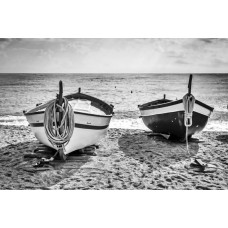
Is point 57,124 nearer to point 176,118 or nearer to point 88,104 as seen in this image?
point 88,104

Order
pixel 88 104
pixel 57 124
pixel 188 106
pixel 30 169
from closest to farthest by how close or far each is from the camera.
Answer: pixel 57 124, pixel 30 169, pixel 188 106, pixel 88 104

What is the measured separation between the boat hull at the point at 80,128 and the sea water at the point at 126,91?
29.0 inches

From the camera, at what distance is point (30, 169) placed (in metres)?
3.49

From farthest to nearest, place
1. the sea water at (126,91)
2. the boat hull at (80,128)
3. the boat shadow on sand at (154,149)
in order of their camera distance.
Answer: the sea water at (126,91)
the boat shadow on sand at (154,149)
the boat hull at (80,128)

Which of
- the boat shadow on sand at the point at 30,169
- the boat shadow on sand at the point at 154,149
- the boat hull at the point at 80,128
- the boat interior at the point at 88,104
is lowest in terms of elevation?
the boat shadow on sand at the point at 30,169

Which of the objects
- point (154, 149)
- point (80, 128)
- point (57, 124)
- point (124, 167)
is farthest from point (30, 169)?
point (154, 149)

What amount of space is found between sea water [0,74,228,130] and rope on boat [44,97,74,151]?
0.99m

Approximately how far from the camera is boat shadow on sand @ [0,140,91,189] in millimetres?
3217

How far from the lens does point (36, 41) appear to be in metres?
3.82

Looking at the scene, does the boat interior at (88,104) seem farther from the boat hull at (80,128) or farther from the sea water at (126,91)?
Answer: the boat hull at (80,128)

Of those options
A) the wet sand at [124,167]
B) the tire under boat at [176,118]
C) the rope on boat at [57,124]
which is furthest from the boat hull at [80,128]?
the tire under boat at [176,118]

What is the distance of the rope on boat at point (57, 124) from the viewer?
333 centimetres

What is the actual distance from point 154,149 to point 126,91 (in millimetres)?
2941
